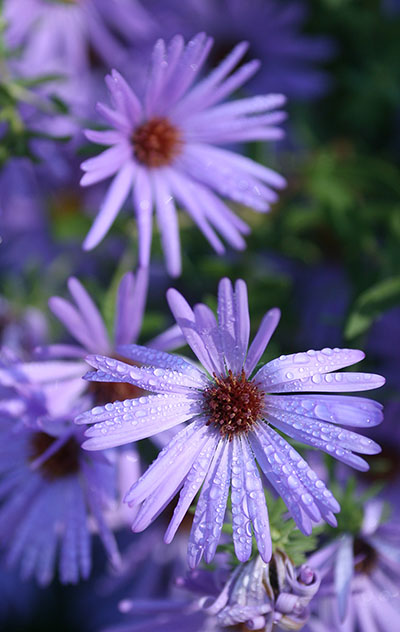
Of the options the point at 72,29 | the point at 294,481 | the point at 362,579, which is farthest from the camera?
the point at 72,29

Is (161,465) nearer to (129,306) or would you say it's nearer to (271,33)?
(129,306)

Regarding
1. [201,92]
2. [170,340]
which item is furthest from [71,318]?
[201,92]

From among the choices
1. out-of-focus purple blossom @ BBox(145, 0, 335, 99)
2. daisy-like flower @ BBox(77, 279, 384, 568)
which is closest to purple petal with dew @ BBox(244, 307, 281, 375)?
daisy-like flower @ BBox(77, 279, 384, 568)

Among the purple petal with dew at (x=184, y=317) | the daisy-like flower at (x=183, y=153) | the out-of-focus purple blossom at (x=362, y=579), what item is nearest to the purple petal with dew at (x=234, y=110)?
the daisy-like flower at (x=183, y=153)

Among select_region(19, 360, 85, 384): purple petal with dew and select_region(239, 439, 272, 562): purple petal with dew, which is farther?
select_region(19, 360, 85, 384): purple petal with dew

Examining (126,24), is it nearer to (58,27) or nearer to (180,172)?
(58,27)

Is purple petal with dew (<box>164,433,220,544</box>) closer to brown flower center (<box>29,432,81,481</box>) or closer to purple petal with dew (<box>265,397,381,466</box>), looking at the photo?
purple petal with dew (<box>265,397,381,466</box>)
